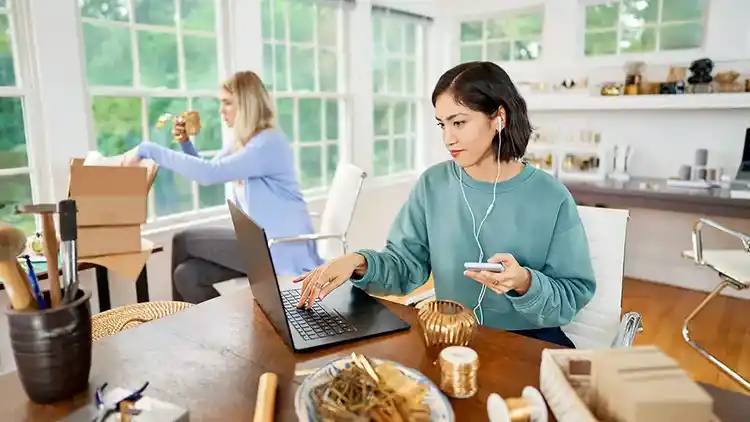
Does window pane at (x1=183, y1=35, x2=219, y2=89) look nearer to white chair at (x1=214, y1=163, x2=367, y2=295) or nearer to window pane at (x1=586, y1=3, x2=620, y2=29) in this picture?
white chair at (x1=214, y1=163, x2=367, y2=295)

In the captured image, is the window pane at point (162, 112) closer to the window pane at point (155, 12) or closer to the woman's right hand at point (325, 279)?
the window pane at point (155, 12)

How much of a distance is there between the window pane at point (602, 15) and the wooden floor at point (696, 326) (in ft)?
6.43

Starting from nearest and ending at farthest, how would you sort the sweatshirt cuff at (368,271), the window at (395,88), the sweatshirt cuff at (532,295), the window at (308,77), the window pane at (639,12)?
the sweatshirt cuff at (532,295), the sweatshirt cuff at (368,271), the window at (308,77), the window pane at (639,12), the window at (395,88)

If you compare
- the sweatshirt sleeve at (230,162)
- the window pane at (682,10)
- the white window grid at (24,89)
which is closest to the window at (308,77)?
the sweatshirt sleeve at (230,162)

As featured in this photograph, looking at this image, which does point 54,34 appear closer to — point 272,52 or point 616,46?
point 272,52

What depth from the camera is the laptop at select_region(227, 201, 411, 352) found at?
107cm

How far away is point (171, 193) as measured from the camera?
9.73 feet

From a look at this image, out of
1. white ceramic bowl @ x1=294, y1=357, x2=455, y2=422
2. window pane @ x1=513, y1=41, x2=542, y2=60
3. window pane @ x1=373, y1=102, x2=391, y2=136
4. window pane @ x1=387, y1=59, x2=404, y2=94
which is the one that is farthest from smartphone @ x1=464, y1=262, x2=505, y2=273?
window pane @ x1=513, y1=41, x2=542, y2=60

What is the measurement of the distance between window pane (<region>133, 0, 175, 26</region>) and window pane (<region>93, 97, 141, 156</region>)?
415 mm

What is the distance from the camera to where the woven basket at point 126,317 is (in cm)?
159

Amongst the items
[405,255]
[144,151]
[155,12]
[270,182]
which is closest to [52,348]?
[405,255]

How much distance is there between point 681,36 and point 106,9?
12.1 ft

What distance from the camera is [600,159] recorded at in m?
3.96

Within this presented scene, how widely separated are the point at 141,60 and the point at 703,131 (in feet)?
12.0
